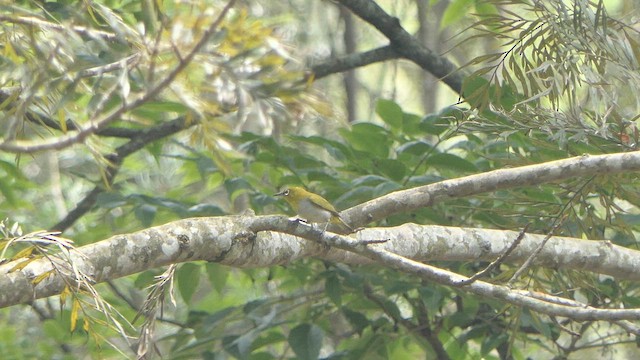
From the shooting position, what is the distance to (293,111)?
→ 219 centimetres

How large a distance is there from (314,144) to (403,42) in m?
0.95

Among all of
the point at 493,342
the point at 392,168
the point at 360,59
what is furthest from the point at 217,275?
the point at 360,59

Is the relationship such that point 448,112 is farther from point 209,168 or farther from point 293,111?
point 293,111

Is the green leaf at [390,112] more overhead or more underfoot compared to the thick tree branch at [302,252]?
more overhead

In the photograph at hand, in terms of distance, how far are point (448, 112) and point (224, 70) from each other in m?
1.47

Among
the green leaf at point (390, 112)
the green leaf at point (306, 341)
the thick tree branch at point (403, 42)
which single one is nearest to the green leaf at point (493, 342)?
the green leaf at point (306, 341)

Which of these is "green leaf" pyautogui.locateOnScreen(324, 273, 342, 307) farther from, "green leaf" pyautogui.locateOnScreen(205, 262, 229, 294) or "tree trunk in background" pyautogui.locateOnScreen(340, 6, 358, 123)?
"tree trunk in background" pyautogui.locateOnScreen(340, 6, 358, 123)

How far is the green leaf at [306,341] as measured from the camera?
123 inches

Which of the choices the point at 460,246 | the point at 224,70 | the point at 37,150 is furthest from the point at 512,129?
the point at 37,150

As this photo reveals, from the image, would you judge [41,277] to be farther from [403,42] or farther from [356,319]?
[403,42]

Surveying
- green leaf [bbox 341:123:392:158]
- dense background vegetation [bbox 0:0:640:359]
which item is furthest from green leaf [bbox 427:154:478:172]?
green leaf [bbox 341:123:392:158]

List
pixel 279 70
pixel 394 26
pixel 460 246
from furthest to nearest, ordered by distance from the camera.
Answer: pixel 394 26 < pixel 460 246 < pixel 279 70

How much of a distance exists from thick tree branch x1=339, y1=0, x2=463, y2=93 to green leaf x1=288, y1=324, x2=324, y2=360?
4.76 feet

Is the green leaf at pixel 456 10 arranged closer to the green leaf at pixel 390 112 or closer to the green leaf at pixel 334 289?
the green leaf at pixel 390 112
